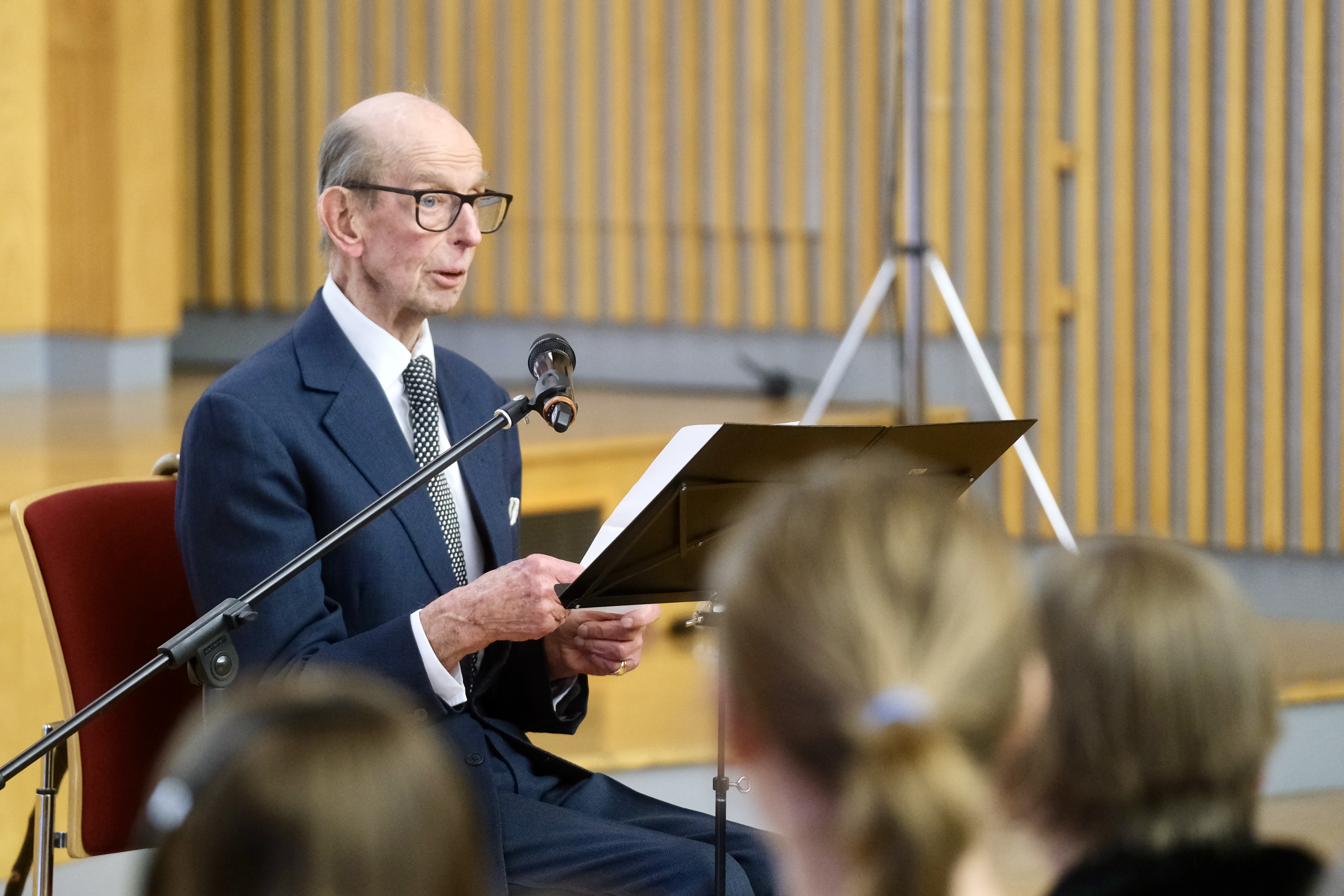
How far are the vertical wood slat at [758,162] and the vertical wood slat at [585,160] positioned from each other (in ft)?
1.83

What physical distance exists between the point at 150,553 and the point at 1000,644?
1.43 m

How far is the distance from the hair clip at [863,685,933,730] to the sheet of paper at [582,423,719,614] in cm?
69

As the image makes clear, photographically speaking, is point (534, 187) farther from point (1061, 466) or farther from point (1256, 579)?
point (1256, 579)

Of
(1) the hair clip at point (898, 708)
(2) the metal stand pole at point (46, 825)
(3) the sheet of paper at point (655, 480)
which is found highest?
(3) the sheet of paper at point (655, 480)

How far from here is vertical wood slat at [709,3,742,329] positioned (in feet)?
18.2

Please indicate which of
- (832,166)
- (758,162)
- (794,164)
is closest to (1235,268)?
(832,166)

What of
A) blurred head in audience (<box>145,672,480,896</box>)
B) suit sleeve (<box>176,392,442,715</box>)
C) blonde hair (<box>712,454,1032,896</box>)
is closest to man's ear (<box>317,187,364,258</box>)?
suit sleeve (<box>176,392,442,715</box>)

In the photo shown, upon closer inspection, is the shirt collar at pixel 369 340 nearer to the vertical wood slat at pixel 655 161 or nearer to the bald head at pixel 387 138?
the bald head at pixel 387 138

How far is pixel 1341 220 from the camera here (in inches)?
180

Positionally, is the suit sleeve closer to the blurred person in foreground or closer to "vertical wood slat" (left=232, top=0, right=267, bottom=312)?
the blurred person in foreground

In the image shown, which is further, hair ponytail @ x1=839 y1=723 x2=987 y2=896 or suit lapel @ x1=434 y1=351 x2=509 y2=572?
suit lapel @ x1=434 y1=351 x2=509 y2=572

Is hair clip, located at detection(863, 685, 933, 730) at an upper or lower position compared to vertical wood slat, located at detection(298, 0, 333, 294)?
lower

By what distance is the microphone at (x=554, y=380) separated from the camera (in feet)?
5.57

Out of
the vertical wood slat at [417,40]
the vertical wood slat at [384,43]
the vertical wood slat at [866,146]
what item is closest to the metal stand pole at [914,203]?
the vertical wood slat at [866,146]
